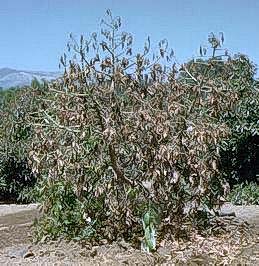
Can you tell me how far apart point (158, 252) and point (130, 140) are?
121 centimetres

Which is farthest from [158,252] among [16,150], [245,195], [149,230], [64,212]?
[16,150]

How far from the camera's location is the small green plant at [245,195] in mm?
9930

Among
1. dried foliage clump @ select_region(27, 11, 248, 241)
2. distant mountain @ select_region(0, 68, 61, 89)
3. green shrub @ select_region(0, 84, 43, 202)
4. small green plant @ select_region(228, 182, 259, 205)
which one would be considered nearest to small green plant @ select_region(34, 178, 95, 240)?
dried foliage clump @ select_region(27, 11, 248, 241)

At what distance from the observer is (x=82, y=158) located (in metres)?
5.97

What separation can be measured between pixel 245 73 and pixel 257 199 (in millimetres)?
2530

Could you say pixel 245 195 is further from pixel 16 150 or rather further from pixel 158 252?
pixel 16 150

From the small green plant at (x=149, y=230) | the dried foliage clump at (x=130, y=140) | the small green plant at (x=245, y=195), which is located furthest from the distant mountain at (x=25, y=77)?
the small green plant at (x=245, y=195)

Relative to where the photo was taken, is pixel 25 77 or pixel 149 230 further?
pixel 25 77

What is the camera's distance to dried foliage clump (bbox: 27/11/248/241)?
579 cm

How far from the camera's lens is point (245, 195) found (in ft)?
33.2

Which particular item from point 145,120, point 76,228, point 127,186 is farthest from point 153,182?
point 76,228

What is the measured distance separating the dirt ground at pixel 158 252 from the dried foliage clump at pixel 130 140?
1.02 feet

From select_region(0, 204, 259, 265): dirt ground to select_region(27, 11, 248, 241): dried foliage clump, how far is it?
312mm

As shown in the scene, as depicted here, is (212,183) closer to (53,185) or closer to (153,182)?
(153,182)
